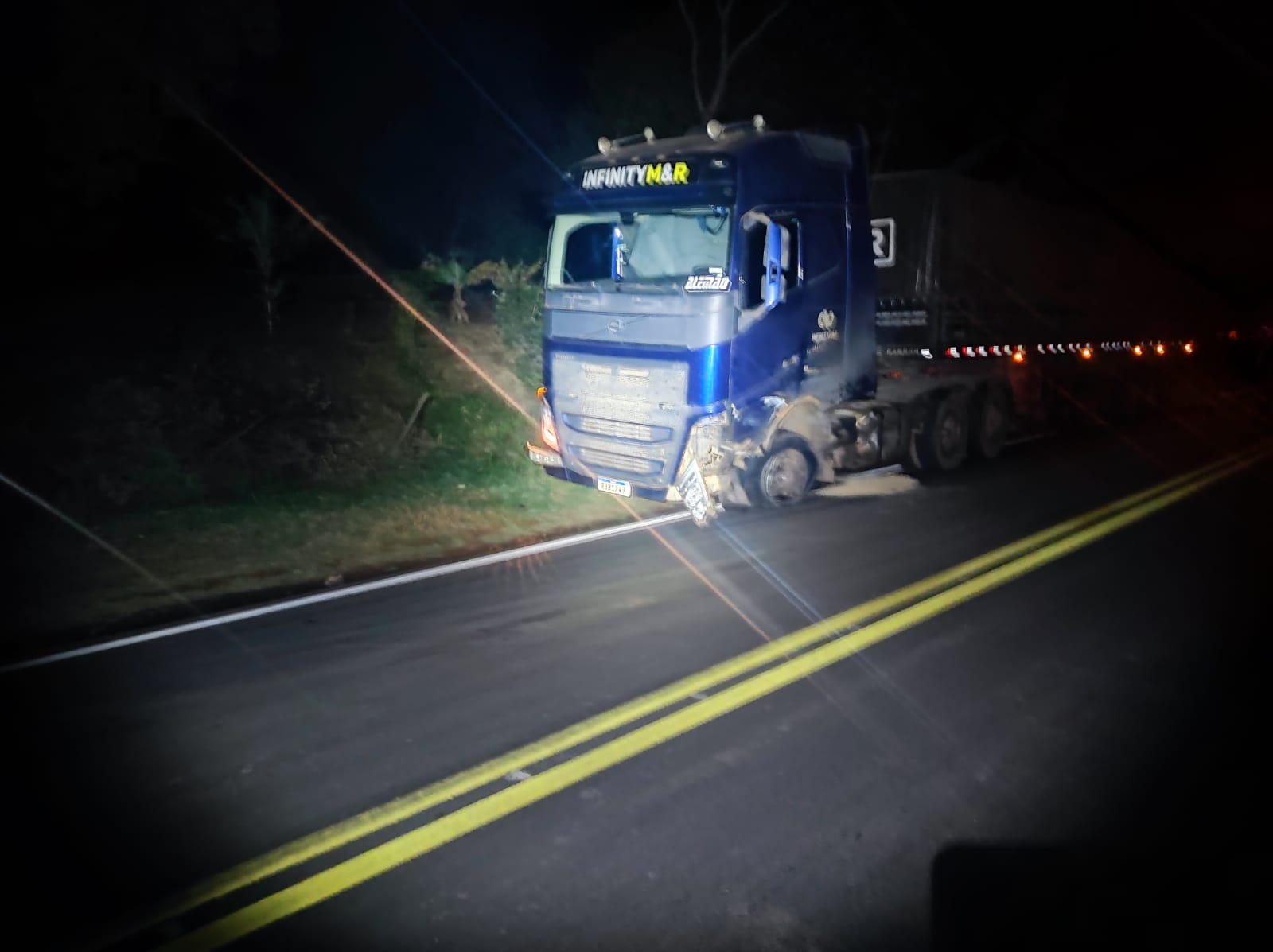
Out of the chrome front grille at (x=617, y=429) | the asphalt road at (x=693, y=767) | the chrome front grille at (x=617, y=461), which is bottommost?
the asphalt road at (x=693, y=767)

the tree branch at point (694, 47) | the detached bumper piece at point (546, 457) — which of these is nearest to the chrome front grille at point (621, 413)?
the detached bumper piece at point (546, 457)

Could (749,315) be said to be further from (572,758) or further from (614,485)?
(572,758)

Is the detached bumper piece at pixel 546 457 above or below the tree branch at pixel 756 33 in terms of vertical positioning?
below

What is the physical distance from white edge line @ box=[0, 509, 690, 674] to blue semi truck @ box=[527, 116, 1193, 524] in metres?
0.49

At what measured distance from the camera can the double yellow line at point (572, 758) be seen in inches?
135

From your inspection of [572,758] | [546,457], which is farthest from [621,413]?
[572,758]

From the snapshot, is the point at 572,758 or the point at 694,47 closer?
the point at 572,758

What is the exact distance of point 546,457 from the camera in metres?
9.53

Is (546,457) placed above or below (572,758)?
above

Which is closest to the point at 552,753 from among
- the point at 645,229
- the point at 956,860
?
the point at 956,860

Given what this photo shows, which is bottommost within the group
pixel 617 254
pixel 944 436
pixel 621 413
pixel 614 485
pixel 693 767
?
pixel 693 767

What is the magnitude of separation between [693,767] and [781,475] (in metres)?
5.47

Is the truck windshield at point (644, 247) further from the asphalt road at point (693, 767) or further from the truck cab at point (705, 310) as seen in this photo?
the asphalt road at point (693, 767)

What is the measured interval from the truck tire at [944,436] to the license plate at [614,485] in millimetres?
4658
